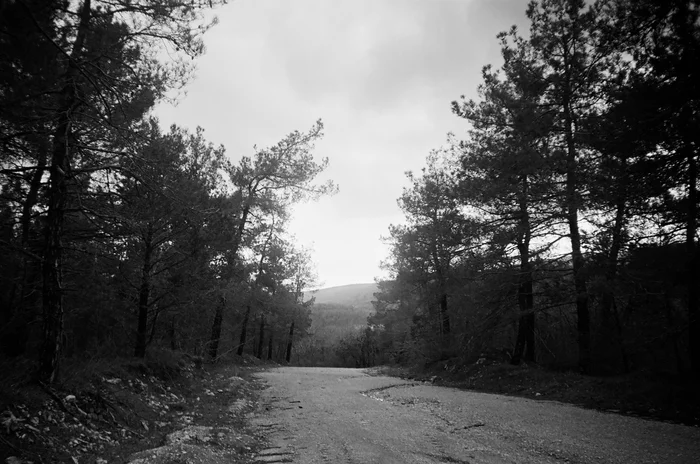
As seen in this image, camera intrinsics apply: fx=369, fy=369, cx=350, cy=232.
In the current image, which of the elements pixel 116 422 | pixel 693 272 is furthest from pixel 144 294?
pixel 693 272

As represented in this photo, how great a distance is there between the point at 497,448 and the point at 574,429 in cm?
193

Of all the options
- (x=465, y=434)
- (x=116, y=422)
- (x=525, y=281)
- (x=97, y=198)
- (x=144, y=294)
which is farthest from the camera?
(x=525, y=281)

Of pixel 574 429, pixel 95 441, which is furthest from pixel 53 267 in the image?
pixel 574 429

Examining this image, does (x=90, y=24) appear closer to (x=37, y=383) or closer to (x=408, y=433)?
(x=37, y=383)

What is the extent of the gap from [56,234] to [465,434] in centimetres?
717

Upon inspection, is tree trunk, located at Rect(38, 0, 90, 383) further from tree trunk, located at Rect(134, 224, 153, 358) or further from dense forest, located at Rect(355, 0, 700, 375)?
dense forest, located at Rect(355, 0, 700, 375)

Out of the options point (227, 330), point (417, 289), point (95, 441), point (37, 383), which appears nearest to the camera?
point (95, 441)

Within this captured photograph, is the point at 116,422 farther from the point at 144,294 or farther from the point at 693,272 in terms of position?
the point at 693,272

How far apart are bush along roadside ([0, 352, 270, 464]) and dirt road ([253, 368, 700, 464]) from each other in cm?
77

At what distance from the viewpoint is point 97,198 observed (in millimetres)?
7320

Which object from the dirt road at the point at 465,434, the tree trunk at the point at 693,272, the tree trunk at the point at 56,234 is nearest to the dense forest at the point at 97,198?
the tree trunk at the point at 56,234

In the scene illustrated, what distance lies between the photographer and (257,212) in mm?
→ 18531

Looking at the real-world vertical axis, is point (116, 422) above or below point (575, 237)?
below

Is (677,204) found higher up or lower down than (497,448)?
higher up
